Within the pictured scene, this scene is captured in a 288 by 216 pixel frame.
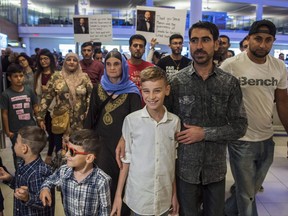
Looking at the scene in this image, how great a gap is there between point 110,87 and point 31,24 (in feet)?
64.4

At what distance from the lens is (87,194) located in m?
1.73

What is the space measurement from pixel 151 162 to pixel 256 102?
1.04 meters

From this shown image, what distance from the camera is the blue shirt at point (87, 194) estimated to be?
68.3 inches

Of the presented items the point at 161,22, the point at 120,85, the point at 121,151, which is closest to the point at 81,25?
the point at 161,22

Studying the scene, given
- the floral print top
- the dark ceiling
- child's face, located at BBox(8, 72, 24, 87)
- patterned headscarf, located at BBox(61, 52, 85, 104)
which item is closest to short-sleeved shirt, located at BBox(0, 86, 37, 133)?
child's face, located at BBox(8, 72, 24, 87)

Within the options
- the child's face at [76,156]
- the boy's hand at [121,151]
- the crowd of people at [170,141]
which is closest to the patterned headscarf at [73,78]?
the crowd of people at [170,141]

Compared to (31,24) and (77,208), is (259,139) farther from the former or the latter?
(31,24)

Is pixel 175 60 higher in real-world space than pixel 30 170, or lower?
higher

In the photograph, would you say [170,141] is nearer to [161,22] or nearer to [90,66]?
[90,66]

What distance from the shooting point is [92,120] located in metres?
2.43

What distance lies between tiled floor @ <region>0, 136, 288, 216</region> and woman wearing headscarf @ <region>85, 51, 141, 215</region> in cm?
106

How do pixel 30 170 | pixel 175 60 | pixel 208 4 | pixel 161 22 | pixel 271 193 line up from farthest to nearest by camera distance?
pixel 208 4 < pixel 161 22 < pixel 175 60 < pixel 271 193 < pixel 30 170

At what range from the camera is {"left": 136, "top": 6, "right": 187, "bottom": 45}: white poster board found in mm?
4691

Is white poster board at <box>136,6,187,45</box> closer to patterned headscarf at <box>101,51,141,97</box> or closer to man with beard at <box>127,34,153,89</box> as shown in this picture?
man with beard at <box>127,34,153,89</box>
